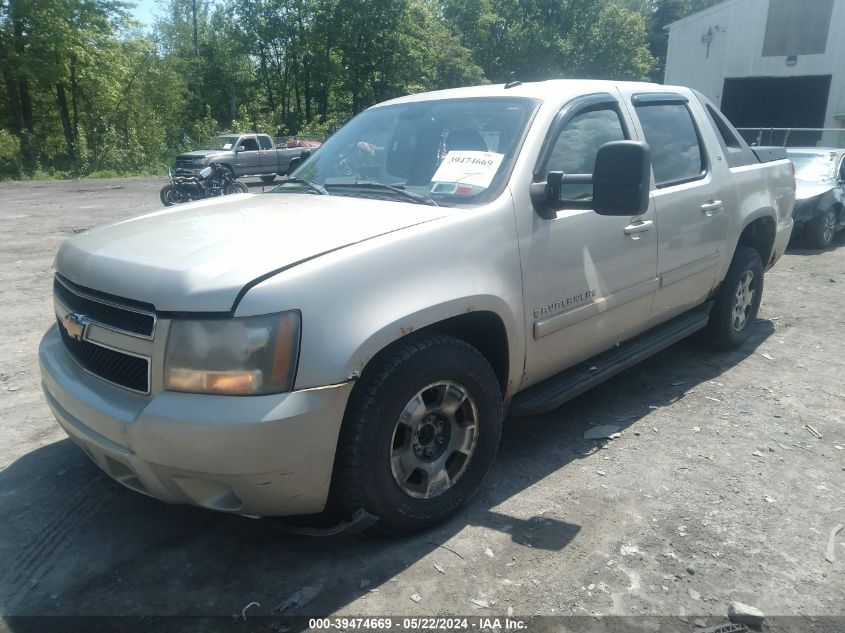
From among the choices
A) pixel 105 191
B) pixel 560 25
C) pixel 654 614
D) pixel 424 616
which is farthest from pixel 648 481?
pixel 560 25

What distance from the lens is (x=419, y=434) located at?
2877mm

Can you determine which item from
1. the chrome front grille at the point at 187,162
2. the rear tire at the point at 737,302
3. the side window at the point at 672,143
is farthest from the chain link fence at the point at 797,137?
the side window at the point at 672,143

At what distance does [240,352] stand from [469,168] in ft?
4.95

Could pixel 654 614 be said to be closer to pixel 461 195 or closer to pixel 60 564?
pixel 461 195

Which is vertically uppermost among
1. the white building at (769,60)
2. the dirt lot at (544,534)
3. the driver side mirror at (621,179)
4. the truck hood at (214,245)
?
the white building at (769,60)

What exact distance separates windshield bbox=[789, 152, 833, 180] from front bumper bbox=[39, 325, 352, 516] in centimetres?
1039

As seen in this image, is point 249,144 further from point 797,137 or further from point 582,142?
point 582,142

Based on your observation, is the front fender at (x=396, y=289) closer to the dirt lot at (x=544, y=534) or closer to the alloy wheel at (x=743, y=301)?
the dirt lot at (x=544, y=534)

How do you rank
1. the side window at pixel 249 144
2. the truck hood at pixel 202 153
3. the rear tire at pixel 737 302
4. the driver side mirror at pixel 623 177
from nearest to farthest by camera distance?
the driver side mirror at pixel 623 177
the rear tire at pixel 737 302
the truck hood at pixel 202 153
the side window at pixel 249 144

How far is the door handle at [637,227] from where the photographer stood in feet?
12.1

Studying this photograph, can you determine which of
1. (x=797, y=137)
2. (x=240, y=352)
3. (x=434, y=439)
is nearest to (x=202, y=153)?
(x=797, y=137)

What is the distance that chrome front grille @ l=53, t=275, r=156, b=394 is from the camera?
2.45 m

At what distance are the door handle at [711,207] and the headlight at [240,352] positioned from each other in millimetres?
3088

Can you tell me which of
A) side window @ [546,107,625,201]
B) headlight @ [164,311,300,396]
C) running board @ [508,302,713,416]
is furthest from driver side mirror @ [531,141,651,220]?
headlight @ [164,311,300,396]
